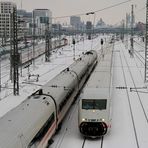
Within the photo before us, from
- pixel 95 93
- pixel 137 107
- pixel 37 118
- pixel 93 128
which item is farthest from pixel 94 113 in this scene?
pixel 137 107

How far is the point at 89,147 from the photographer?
60.3ft

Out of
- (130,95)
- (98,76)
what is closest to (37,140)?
(98,76)

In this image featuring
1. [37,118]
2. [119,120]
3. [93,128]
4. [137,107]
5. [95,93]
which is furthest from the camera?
[137,107]

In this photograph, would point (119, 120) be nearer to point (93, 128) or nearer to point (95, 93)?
point (95, 93)

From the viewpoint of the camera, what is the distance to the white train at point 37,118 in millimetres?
13166

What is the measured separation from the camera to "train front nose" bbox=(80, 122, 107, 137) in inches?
737

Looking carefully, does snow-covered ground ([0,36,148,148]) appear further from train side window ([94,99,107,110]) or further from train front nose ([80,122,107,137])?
train side window ([94,99,107,110])

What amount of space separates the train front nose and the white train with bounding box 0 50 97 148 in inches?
60.2

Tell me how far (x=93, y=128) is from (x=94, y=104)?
1546 mm

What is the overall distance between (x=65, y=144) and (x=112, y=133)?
3.32 m

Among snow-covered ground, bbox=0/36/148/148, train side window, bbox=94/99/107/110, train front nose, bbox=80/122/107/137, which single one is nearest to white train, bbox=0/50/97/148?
snow-covered ground, bbox=0/36/148/148

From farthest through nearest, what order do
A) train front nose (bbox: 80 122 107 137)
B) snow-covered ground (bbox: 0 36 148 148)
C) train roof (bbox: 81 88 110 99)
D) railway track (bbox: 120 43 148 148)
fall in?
railway track (bbox: 120 43 148 148) < train roof (bbox: 81 88 110 99) < snow-covered ground (bbox: 0 36 148 148) < train front nose (bbox: 80 122 107 137)

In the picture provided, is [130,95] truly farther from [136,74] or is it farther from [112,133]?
[136,74]

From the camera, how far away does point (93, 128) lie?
61.7 feet
